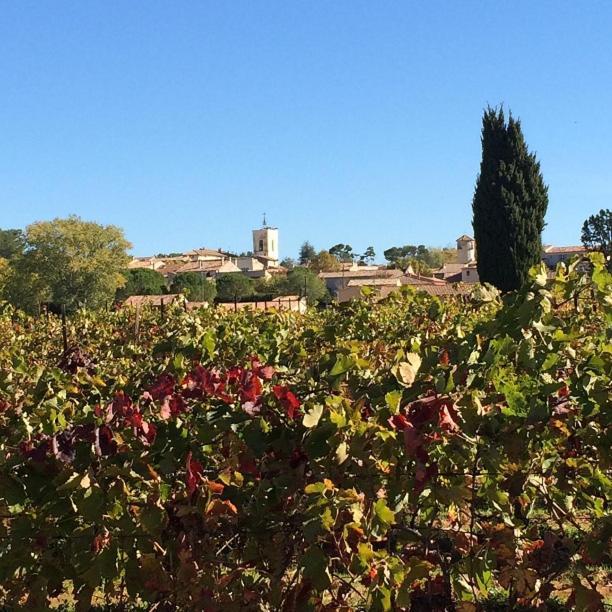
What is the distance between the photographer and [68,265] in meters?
52.2

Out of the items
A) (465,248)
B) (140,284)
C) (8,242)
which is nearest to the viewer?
(140,284)

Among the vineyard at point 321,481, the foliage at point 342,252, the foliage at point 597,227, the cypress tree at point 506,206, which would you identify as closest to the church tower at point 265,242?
the foliage at point 342,252

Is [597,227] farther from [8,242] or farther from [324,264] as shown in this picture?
[8,242]

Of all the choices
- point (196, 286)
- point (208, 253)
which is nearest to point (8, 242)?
point (208, 253)

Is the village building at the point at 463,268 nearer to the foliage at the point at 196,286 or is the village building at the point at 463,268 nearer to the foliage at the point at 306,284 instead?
the foliage at the point at 306,284

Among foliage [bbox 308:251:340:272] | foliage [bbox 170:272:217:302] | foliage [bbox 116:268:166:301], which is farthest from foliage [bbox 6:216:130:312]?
foliage [bbox 308:251:340:272]

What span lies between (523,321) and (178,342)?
1.41 meters

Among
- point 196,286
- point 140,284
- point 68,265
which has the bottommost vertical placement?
point 196,286

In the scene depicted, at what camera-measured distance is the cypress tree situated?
34.5 m

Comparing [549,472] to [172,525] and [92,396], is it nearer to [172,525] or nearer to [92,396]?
[172,525]

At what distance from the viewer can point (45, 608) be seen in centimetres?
196

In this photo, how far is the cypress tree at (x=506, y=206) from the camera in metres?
34.5

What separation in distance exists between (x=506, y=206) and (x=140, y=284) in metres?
33.0

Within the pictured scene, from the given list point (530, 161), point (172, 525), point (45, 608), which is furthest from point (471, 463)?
point (530, 161)
